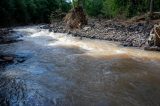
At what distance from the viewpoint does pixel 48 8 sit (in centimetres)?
4447

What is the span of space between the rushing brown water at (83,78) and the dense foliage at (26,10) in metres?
18.4

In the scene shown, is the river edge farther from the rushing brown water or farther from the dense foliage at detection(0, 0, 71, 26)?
the dense foliage at detection(0, 0, 71, 26)

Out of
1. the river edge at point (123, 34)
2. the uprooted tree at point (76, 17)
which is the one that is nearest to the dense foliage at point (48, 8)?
the uprooted tree at point (76, 17)

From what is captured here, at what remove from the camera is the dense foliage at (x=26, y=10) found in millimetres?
30531

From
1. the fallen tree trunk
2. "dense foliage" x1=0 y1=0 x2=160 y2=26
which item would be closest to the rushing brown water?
the fallen tree trunk

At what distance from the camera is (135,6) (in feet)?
86.1

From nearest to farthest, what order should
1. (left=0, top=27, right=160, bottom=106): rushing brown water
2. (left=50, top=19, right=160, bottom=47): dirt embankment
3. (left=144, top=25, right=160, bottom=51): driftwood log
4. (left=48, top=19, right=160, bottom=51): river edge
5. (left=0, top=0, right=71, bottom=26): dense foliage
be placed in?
1. (left=0, top=27, right=160, bottom=106): rushing brown water
2. (left=144, top=25, right=160, bottom=51): driftwood log
3. (left=48, top=19, right=160, bottom=51): river edge
4. (left=50, top=19, right=160, bottom=47): dirt embankment
5. (left=0, top=0, right=71, bottom=26): dense foliage

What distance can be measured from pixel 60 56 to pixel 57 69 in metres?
2.32

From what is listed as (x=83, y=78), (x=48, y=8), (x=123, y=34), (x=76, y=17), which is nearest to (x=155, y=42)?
(x=123, y=34)

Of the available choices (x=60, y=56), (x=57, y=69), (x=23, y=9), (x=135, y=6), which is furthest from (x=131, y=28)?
(x=23, y=9)

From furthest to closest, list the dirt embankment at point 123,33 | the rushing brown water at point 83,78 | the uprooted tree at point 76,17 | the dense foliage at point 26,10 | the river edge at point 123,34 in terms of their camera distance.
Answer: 1. the dense foliage at point 26,10
2. the uprooted tree at point 76,17
3. the dirt embankment at point 123,33
4. the river edge at point 123,34
5. the rushing brown water at point 83,78

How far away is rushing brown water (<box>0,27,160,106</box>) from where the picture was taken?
6.81 meters

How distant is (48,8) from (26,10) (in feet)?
27.7

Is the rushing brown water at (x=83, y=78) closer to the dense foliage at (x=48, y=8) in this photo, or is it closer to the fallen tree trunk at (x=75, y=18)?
the fallen tree trunk at (x=75, y=18)
